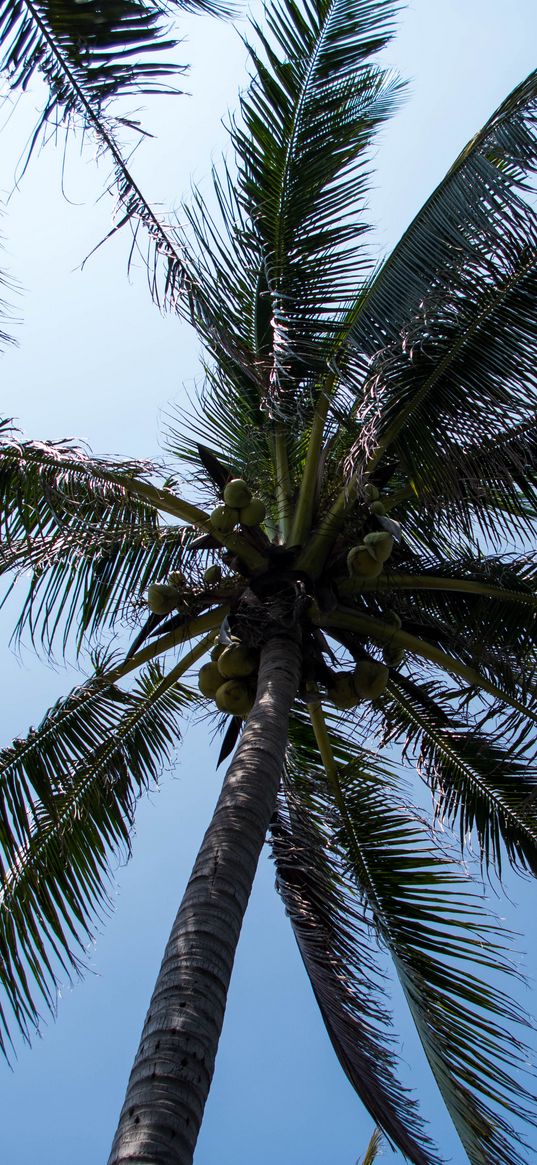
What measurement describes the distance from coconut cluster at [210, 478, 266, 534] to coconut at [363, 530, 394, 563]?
2.04 ft

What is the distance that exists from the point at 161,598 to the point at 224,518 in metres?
0.56

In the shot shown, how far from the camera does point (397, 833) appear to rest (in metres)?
6.18

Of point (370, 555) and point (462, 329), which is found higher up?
point (462, 329)

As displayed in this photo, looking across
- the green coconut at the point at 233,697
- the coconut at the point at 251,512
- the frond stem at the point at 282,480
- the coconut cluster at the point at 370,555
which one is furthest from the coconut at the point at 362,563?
the green coconut at the point at 233,697

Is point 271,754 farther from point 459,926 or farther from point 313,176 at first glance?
point 313,176

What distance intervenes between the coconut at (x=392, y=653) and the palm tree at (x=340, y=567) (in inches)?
0.8

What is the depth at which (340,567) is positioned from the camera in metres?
5.67

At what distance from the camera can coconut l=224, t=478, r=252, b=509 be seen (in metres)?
5.17

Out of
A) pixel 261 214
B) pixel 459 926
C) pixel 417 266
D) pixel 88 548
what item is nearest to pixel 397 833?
pixel 459 926

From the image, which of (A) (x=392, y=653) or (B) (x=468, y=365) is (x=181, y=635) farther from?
(B) (x=468, y=365)

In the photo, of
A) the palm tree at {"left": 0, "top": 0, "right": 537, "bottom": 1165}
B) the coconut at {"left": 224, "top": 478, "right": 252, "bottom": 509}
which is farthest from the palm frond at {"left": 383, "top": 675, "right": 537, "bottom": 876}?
the coconut at {"left": 224, "top": 478, "right": 252, "bottom": 509}

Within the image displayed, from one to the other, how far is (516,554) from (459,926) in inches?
82.8

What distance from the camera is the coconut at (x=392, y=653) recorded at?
573 centimetres

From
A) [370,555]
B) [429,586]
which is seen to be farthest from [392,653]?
[370,555]
